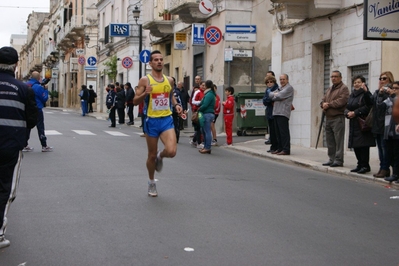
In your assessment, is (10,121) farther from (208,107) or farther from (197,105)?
(197,105)

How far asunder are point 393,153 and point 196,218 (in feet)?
17.2

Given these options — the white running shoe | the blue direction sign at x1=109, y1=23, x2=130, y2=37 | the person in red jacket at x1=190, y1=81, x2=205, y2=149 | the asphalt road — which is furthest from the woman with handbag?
the blue direction sign at x1=109, y1=23, x2=130, y2=37

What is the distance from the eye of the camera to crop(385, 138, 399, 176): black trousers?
11.7 metres

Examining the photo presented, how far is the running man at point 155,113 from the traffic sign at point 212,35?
46.7 feet

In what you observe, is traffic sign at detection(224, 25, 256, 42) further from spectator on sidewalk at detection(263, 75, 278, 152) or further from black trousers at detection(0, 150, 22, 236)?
black trousers at detection(0, 150, 22, 236)

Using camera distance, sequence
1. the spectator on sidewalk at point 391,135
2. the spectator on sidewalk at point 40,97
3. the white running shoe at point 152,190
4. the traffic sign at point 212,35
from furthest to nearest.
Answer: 1. the traffic sign at point 212,35
2. the spectator on sidewalk at point 40,97
3. the spectator on sidewalk at point 391,135
4. the white running shoe at point 152,190

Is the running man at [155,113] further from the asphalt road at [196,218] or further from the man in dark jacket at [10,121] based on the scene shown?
the man in dark jacket at [10,121]

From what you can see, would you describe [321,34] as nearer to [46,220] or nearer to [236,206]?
[236,206]

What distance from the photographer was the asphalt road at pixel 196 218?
6242mm

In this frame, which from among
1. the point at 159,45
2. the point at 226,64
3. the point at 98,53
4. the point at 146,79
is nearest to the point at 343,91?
the point at 146,79

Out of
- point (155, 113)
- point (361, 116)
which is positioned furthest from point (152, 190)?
point (361, 116)

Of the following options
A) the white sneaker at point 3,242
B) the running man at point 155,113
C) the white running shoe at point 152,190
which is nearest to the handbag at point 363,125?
the running man at point 155,113

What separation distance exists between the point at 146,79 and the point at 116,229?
295cm

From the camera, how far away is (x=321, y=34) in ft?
61.3
